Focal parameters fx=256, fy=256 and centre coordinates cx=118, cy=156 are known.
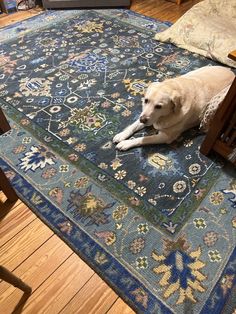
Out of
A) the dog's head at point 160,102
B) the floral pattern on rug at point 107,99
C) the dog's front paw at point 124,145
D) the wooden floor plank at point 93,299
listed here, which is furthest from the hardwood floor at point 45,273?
the dog's head at point 160,102

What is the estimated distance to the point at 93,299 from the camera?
112 centimetres

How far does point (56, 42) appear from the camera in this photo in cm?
265

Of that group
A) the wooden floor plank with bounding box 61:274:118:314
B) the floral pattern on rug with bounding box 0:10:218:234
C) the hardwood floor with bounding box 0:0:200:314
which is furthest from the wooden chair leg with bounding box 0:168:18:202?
the wooden floor plank with bounding box 61:274:118:314

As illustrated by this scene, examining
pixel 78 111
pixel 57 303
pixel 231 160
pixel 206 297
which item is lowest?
pixel 57 303

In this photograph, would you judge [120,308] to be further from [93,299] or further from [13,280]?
[13,280]

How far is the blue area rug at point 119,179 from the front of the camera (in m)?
1.17

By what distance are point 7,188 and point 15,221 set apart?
0.59ft

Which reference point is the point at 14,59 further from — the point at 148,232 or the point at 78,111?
the point at 148,232

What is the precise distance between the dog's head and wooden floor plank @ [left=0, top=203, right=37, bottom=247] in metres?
0.85

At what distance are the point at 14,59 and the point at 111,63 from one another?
3.03 feet

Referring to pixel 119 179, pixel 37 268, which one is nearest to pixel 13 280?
pixel 37 268

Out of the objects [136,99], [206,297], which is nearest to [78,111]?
[136,99]

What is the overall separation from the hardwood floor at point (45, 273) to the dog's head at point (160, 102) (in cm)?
87

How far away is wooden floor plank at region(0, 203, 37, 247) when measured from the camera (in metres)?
1.31
